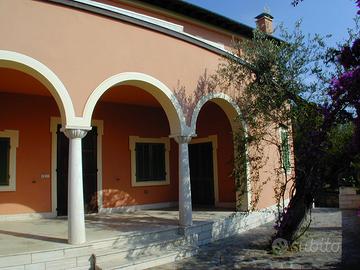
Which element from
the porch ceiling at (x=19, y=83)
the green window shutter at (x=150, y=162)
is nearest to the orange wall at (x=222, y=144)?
the green window shutter at (x=150, y=162)

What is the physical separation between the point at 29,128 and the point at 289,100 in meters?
6.73

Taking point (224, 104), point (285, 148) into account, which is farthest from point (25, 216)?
point (285, 148)

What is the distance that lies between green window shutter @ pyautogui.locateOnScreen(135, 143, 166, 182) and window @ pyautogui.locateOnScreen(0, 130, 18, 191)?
12.3 feet

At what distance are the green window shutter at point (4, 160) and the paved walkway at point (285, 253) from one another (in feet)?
16.6

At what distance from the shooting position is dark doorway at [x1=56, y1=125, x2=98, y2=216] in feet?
36.5

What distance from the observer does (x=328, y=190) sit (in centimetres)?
852

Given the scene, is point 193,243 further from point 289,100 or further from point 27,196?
point 27,196

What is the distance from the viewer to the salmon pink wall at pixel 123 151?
12078 mm

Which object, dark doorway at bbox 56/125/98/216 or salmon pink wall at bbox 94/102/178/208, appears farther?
salmon pink wall at bbox 94/102/178/208

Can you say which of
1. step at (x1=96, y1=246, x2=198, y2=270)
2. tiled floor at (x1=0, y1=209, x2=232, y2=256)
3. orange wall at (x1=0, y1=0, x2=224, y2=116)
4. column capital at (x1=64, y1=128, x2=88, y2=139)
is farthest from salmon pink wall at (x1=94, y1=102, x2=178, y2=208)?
column capital at (x1=64, y1=128, x2=88, y2=139)

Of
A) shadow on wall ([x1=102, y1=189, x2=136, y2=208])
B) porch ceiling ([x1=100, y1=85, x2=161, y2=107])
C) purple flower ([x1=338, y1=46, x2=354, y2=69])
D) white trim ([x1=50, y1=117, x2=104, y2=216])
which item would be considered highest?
porch ceiling ([x1=100, y1=85, x2=161, y2=107])

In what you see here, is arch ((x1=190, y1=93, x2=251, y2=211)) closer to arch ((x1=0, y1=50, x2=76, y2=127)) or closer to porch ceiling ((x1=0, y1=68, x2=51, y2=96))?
arch ((x1=0, y1=50, x2=76, y2=127))

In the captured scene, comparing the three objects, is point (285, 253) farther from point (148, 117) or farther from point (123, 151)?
point (148, 117)

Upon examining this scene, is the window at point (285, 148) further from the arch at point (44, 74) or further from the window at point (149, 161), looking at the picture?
the window at point (149, 161)
